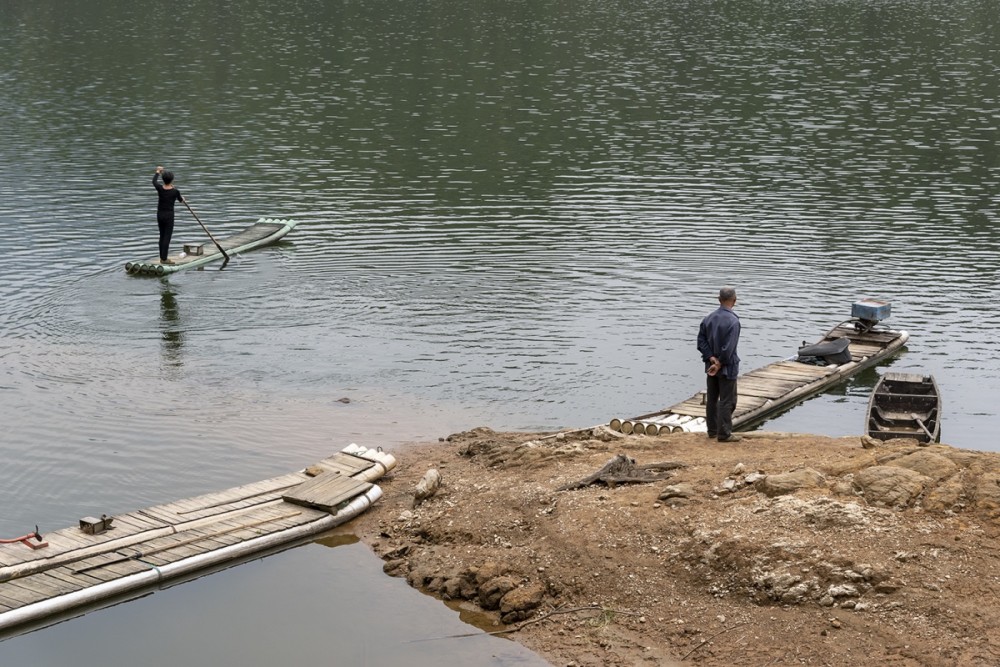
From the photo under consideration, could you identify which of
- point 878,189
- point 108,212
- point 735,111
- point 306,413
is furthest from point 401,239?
point 735,111

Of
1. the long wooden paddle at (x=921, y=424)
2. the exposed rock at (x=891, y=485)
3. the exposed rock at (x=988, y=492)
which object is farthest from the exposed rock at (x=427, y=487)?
the long wooden paddle at (x=921, y=424)

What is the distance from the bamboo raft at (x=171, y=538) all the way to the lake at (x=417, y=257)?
15.4 inches

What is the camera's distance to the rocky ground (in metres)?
15.3

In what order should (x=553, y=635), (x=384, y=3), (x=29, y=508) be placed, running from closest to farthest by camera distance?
1. (x=553, y=635)
2. (x=29, y=508)
3. (x=384, y=3)

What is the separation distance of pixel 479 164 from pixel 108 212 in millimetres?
13761

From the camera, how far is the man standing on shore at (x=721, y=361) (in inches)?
797

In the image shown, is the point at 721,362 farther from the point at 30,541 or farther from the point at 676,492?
the point at 30,541

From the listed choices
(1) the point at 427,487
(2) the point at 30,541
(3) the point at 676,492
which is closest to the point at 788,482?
(3) the point at 676,492

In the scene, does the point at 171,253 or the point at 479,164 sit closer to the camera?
the point at 171,253

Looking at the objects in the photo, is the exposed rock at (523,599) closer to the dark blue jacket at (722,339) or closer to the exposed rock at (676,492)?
the exposed rock at (676,492)

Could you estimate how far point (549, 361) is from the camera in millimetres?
28641

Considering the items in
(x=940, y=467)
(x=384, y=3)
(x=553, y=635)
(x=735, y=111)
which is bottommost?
(x=553, y=635)

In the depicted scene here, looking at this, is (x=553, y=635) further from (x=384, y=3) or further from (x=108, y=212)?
(x=384, y=3)

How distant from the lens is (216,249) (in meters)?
37.3
